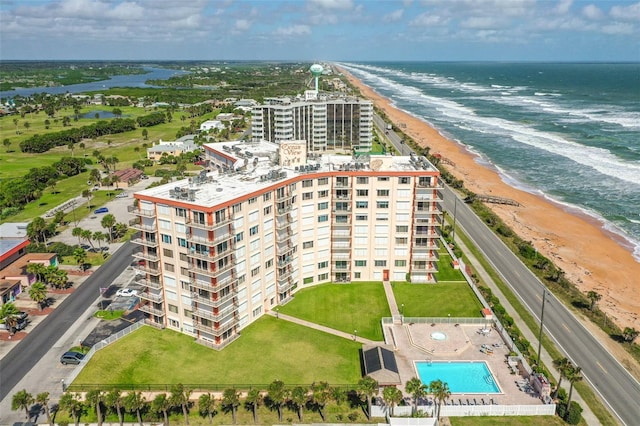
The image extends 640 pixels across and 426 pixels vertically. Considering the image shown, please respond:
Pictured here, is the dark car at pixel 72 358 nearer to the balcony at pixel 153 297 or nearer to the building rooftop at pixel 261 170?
the balcony at pixel 153 297

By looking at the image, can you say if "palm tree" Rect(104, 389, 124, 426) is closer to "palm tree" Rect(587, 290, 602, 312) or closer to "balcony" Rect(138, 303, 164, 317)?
"balcony" Rect(138, 303, 164, 317)

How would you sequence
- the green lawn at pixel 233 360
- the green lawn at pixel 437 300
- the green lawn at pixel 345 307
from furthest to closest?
the green lawn at pixel 437 300 < the green lawn at pixel 345 307 < the green lawn at pixel 233 360

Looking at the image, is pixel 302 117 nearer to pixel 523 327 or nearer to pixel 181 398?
pixel 523 327

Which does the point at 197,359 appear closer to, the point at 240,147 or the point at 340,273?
the point at 340,273

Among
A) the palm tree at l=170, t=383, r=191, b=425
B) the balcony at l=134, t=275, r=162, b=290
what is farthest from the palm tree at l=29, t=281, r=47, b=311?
the palm tree at l=170, t=383, r=191, b=425

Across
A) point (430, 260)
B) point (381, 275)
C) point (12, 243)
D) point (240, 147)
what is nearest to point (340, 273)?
point (381, 275)

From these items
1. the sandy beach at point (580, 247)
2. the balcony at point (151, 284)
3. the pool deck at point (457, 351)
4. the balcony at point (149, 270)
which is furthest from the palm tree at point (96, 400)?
the sandy beach at point (580, 247)
